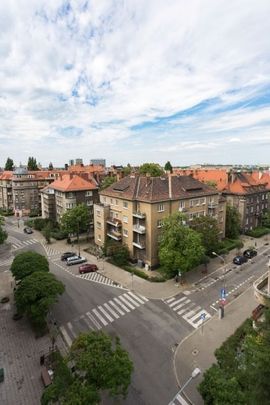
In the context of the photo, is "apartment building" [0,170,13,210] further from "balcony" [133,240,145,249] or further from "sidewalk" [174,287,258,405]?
"sidewalk" [174,287,258,405]

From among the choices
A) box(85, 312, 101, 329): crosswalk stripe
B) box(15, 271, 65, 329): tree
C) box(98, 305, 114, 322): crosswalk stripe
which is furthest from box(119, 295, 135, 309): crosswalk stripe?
box(15, 271, 65, 329): tree

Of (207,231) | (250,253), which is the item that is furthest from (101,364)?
(250,253)

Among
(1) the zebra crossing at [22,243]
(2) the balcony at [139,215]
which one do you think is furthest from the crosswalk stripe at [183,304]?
(1) the zebra crossing at [22,243]

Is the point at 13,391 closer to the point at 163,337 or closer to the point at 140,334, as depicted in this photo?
the point at 140,334

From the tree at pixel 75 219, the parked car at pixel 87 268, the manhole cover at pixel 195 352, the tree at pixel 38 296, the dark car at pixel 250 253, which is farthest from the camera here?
the tree at pixel 75 219

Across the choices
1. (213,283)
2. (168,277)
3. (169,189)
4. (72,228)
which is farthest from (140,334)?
(72,228)

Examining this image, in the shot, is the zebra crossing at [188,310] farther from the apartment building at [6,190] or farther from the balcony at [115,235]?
the apartment building at [6,190]

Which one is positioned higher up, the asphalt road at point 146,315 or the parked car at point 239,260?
the parked car at point 239,260

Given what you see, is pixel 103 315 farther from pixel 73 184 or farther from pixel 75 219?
pixel 73 184
